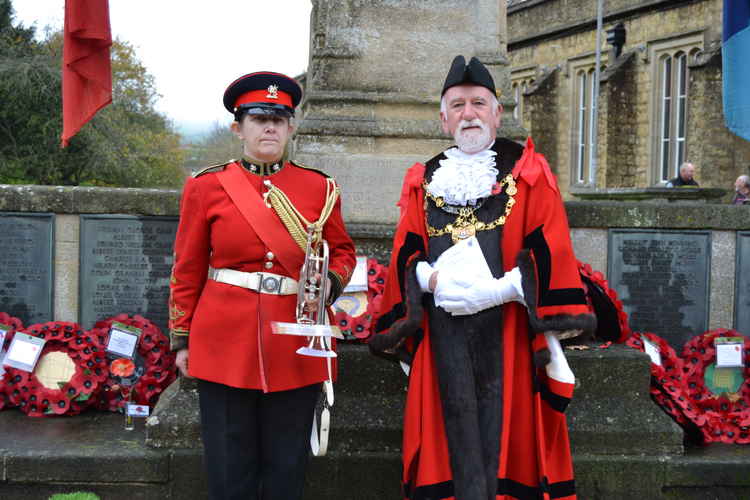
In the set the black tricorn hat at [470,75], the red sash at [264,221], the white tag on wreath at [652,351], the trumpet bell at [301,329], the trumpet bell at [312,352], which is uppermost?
the black tricorn hat at [470,75]

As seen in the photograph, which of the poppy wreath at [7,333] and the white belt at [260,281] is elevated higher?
the white belt at [260,281]

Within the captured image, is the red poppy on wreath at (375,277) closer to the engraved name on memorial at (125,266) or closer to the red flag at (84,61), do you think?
the engraved name on memorial at (125,266)

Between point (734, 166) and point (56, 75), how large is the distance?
57.2 ft

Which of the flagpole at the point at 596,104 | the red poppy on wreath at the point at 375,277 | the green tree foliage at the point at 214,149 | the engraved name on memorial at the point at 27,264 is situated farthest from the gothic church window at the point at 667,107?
the green tree foliage at the point at 214,149

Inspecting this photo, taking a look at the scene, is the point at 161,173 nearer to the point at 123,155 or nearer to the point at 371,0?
the point at 123,155

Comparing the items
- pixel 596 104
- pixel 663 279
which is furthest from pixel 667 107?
pixel 663 279

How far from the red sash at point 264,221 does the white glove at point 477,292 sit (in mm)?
587

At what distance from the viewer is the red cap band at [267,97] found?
10.5 feet

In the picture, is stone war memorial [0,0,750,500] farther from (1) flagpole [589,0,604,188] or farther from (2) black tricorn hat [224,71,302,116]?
(1) flagpole [589,0,604,188]

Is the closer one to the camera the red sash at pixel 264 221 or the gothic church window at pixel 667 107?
the red sash at pixel 264 221

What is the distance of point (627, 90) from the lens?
24.6 meters

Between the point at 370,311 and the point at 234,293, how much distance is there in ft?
4.43

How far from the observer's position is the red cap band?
10.5 feet

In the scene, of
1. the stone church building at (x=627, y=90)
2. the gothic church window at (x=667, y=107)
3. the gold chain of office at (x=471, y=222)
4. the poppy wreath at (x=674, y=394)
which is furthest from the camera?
the gothic church window at (x=667, y=107)
